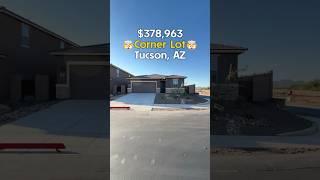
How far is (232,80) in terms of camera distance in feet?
40.1

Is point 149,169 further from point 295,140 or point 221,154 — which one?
point 295,140

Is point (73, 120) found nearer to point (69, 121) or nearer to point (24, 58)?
point (69, 121)

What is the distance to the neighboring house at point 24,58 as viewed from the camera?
784 centimetres

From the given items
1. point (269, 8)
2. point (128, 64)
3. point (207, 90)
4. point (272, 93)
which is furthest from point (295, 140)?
point (128, 64)

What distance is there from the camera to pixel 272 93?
11.5m

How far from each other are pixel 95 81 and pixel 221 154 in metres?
3.25

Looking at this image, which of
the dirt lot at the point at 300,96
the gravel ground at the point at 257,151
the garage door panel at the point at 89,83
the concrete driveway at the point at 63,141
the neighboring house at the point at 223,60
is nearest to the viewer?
the concrete driveway at the point at 63,141

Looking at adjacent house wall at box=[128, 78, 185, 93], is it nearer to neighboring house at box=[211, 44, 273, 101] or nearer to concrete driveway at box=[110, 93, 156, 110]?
concrete driveway at box=[110, 93, 156, 110]

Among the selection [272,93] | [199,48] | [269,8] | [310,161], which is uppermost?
[269,8]

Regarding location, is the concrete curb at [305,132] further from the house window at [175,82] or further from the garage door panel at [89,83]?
the house window at [175,82]

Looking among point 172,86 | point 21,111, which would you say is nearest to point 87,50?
point 21,111

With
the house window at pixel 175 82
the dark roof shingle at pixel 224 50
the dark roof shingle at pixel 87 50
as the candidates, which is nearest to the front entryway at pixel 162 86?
the house window at pixel 175 82

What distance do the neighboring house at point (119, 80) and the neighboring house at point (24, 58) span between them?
86.3 inches

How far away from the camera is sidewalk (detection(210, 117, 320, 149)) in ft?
35.4
